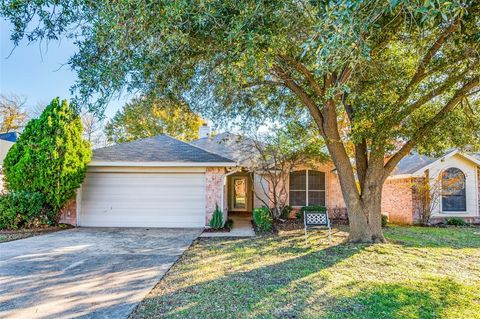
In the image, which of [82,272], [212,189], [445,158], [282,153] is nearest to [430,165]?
[445,158]

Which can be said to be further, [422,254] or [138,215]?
[138,215]

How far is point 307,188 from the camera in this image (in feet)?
48.5

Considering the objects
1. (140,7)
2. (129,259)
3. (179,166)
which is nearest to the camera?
(140,7)

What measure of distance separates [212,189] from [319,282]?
6728mm

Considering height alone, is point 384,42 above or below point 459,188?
above

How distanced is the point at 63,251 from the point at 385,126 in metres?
8.30

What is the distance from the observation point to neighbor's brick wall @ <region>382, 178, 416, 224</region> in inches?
537

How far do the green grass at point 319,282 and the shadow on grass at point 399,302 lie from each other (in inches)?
0.5

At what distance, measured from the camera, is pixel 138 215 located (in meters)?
11.6

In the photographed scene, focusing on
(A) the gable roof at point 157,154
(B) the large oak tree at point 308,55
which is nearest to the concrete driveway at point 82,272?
(A) the gable roof at point 157,154

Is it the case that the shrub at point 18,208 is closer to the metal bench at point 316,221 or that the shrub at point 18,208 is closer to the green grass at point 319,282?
the green grass at point 319,282

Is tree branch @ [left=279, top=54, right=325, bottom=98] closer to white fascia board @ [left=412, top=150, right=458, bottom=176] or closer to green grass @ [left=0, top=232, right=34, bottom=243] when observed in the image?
white fascia board @ [left=412, top=150, right=458, bottom=176]

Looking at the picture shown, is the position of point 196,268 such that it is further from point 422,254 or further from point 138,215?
point 138,215

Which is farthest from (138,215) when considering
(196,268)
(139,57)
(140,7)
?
(140,7)
